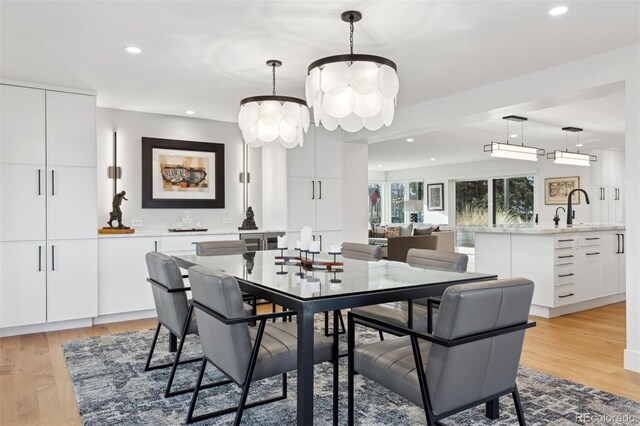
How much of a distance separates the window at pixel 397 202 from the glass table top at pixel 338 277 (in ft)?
33.8

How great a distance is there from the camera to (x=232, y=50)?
3191mm

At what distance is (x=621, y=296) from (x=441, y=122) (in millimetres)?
3296

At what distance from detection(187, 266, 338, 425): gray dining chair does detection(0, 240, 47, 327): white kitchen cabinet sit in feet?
8.87

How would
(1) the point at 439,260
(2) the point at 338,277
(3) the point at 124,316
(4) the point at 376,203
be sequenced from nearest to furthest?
(2) the point at 338,277
(1) the point at 439,260
(3) the point at 124,316
(4) the point at 376,203

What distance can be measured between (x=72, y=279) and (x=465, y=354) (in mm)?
3869

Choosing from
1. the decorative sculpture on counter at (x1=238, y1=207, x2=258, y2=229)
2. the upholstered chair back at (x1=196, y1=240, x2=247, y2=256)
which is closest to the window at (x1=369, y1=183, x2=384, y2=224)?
the decorative sculpture on counter at (x1=238, y1=207, x2=258, y2=229)

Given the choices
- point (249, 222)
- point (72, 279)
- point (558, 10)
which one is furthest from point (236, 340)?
point (249, 222)

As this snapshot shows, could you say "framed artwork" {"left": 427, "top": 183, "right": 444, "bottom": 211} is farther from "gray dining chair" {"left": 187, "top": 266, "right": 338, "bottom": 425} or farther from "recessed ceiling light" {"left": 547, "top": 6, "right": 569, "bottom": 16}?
"gray dining chair" {"left": 187, "top": 266, "right": 338, "bottom": 425}

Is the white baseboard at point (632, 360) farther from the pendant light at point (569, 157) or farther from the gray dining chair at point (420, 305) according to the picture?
the pendant light at point (569, 157)

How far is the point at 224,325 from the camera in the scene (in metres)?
1.92

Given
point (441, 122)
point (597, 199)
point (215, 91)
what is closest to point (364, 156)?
point (441, 122)

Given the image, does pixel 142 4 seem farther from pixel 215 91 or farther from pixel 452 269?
pixel 452 269

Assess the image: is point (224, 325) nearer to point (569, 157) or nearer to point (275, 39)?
point (275, 39)

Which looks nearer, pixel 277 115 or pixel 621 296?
pixel 277 115
